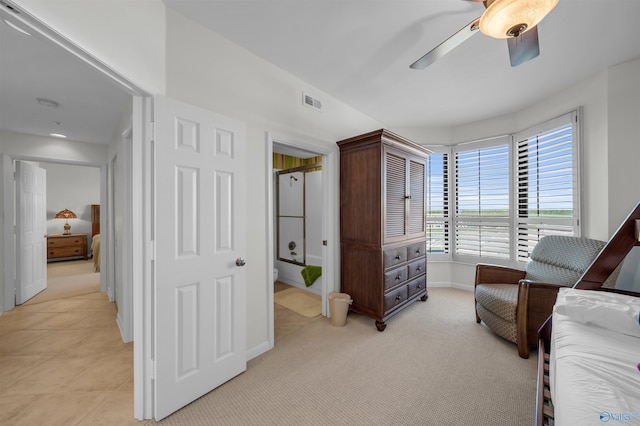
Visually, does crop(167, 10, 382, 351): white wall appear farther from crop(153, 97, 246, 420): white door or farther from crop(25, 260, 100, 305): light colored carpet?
crop(25, 260, 100, 305): light colored carpet

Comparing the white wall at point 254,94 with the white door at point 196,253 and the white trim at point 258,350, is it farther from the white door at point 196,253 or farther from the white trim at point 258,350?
the white door at point 196,253

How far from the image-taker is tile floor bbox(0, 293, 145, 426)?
64.7 inches

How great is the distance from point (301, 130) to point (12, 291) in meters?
4.44

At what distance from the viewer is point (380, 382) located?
6.31ft

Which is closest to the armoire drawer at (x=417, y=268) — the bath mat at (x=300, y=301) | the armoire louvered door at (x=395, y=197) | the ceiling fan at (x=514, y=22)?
the armoire louvered door at (x=395, y=197)

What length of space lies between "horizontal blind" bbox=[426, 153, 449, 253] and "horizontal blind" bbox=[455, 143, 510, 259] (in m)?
0.16

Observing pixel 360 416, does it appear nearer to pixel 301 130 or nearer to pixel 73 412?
pixel 73 412

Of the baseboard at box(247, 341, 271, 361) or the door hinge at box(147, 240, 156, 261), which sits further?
the baseboard at box(247, 341, 271, 361)

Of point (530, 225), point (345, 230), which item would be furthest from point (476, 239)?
point (345, 230)

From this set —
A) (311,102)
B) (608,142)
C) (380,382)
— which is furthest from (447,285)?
(311,102)

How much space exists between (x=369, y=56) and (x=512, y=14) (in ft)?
4.27

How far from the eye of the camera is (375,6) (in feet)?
5.62

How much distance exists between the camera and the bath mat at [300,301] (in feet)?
10.7

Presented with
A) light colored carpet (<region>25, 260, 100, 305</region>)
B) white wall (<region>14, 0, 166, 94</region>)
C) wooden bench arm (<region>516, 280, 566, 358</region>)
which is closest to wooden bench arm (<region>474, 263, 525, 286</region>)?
wooden bench arm (<region>516, 280, 566, 358</region>)
